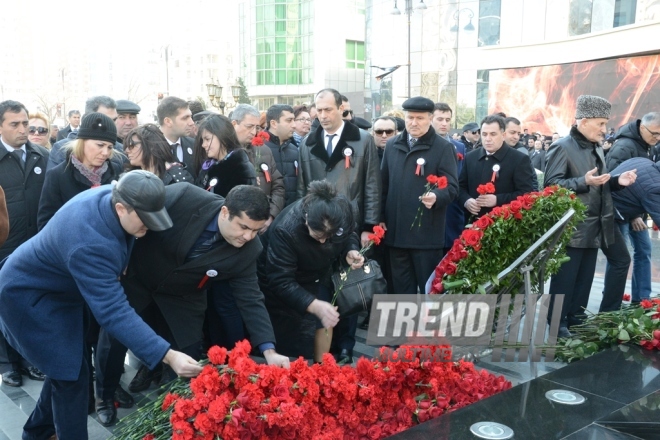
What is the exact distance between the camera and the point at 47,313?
274cm

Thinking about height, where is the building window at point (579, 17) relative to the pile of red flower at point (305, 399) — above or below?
above

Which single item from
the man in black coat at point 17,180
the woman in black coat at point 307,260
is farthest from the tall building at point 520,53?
the woman in black coat at point 307,260

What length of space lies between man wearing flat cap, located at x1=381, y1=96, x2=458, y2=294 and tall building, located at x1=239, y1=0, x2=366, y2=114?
47.8 meters

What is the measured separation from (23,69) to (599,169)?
363ft

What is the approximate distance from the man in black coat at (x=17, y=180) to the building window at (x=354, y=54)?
50.1m

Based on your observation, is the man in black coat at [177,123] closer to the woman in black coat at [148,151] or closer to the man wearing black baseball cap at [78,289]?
the woman in black coat at [148,151]

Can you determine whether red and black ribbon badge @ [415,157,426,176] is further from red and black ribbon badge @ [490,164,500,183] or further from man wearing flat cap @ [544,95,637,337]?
man wearing flat cap @ [544,95,637,337]

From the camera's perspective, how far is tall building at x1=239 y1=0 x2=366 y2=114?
51.4 metres

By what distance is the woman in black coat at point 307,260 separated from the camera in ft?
11.2

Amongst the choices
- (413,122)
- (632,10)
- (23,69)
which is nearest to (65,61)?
(23,69)

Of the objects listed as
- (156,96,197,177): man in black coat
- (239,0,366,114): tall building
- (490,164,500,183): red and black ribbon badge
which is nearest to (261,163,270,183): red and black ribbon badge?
(156,96,197,177): man in black coat

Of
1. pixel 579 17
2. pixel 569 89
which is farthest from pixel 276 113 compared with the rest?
pixel 579 17

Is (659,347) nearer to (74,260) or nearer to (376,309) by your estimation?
(376,309)

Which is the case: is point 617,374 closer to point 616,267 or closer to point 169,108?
point 616,267
